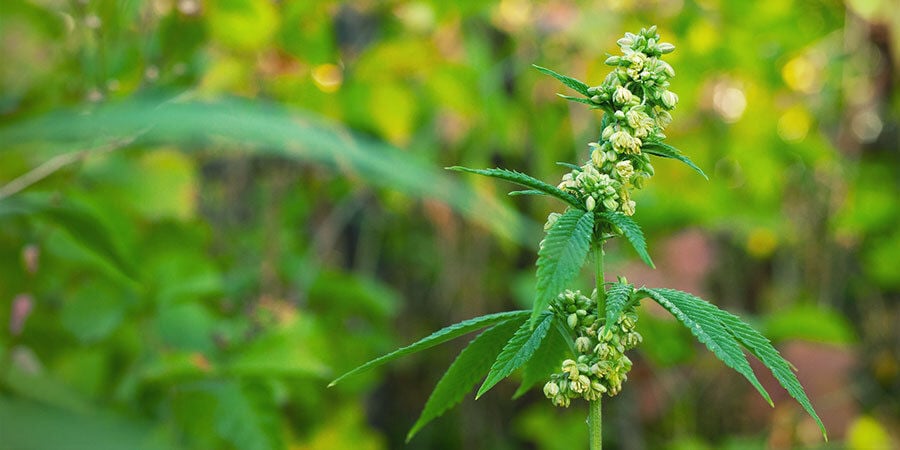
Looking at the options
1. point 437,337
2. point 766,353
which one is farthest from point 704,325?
point 437,337

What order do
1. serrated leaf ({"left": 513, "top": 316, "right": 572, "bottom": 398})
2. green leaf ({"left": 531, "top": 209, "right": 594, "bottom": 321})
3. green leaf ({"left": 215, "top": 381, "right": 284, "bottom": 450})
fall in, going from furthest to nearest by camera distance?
green leaf ({"left": 215, "top": 381, "right": 284, "bottom": 450}) < serrated leaf ({"left": 513, "top": 316, "right": 572, "bottom": 398}) < green leaf ({"left": 531, "top": 209, "right": 594, "bottom": 321})

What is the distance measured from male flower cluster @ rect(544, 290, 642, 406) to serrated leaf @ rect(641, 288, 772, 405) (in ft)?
0.08

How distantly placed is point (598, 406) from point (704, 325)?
7 cm

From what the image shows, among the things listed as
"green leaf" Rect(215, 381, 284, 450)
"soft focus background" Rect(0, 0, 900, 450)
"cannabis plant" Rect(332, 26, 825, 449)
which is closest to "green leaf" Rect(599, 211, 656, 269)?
"cannabis plant" Rect(332, 26, 825, 449)

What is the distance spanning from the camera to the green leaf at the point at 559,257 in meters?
0.41

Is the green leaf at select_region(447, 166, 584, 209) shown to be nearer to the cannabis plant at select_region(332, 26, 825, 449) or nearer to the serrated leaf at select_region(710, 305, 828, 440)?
the cannabis plant at select_region(332, 26, 825, 449)

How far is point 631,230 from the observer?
438 millimetres

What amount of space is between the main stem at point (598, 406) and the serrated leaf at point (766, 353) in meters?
0.06

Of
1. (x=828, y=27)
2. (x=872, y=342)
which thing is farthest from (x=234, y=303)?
(x=872, y=342)

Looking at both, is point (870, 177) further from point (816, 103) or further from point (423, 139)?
point (423, 139)

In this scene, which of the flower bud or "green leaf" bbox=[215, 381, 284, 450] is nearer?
the flower bud

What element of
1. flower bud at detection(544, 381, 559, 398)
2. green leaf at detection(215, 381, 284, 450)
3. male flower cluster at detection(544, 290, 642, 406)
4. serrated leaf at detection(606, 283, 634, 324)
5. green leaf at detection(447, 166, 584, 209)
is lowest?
green leaf at detection(215, 381, 284, 450)

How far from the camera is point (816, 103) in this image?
327cm

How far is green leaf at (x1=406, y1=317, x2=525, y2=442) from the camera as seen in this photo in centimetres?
49
